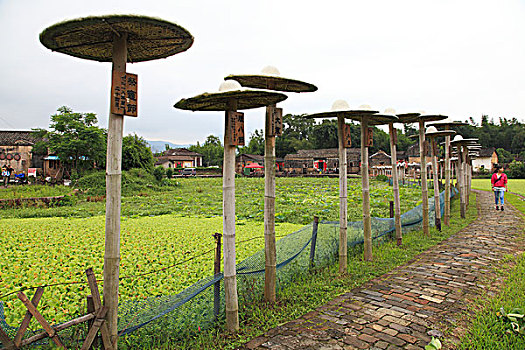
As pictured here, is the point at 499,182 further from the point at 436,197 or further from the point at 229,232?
the point at 229,232

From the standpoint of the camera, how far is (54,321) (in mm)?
4062

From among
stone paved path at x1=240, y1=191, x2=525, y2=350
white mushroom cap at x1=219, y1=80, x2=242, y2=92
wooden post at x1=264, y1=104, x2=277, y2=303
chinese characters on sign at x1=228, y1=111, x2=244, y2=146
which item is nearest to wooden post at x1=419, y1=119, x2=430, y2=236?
stone paved path at x1=240, y1=191, x2=525, y2=350

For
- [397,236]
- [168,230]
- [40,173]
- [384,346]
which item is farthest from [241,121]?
[40,173]

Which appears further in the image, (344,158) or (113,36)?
(344,158)

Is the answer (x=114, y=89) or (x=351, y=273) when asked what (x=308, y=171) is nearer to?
(x=351, y=273)

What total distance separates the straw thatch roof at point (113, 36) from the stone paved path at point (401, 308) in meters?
3.03

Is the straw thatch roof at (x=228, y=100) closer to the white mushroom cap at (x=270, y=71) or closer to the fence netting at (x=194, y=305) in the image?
the white mushroom cap at (x=270, y=71)

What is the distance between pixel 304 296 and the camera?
15.8ft

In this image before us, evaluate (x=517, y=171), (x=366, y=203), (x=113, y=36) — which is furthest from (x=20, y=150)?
(x=517, y=171)

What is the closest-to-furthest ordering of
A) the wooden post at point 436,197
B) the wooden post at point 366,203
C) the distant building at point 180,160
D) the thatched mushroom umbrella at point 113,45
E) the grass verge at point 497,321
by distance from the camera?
the thatched mushroom umbrella at point 113,45 → the grass verge at point 497,321 → the wooden post at point 366,203 → the wooden post at point 436,197 → the distant building at point 180,160

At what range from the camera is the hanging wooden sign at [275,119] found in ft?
15.4

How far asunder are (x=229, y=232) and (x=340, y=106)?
3089mm

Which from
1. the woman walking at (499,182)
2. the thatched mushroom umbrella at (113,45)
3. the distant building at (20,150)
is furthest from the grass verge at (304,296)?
the distant building at (20,150)

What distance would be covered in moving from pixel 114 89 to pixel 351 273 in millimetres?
4466
